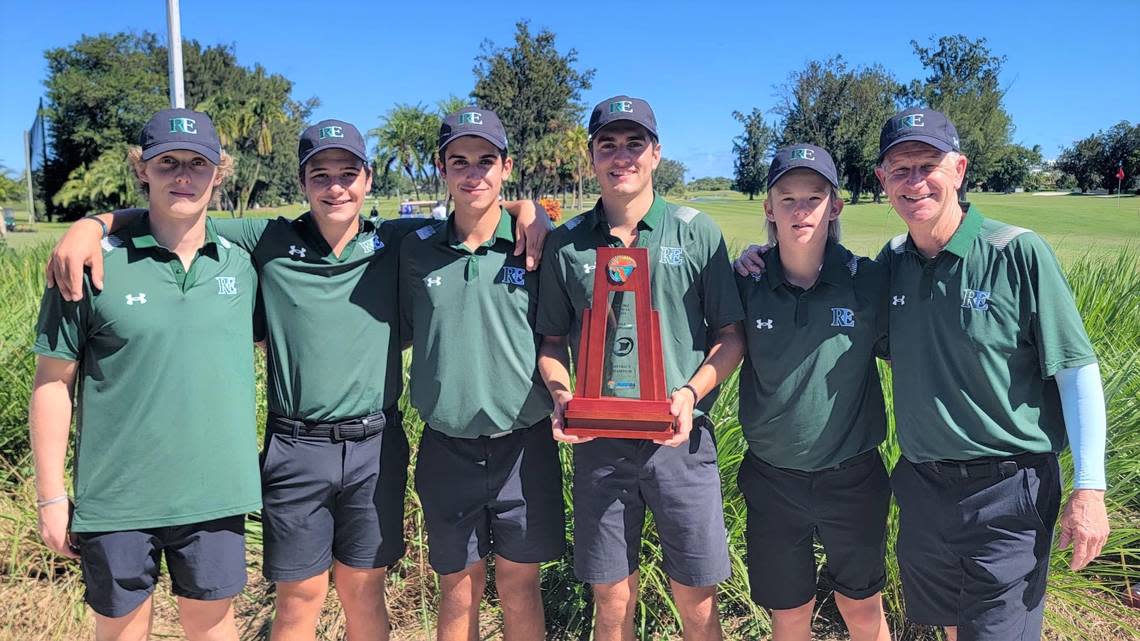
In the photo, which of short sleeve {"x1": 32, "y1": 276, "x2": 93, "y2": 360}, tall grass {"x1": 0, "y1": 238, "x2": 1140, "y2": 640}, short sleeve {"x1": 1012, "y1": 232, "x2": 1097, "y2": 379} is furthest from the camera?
tall grass {"x1": 0, "y1": 238, "x2": 1140, "y2": 640}

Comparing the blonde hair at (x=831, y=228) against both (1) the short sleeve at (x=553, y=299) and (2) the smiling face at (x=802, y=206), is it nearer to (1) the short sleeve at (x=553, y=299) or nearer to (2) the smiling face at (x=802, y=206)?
(2) the smiling face at (x=802, y=206)

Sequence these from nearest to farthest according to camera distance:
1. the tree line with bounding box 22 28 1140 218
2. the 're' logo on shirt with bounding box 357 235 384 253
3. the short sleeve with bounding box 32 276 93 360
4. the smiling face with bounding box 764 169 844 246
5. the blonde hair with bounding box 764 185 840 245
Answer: the short sleeve with bounding box 32 276 93 360 → the smiling face with bounding box 764 169 844 246 → the blonde hair with bounding box 764 185 840 245 → the 're' logo on shirt with bounding box 357 235 384 253 → the tree line with bounding box 22 28 1140 218

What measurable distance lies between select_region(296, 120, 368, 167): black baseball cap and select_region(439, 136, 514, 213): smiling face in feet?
1.22

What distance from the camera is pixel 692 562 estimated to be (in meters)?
3.00

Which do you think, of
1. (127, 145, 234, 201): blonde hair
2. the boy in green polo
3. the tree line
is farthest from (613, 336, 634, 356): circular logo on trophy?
the tree line

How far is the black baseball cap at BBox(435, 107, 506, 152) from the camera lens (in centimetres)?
311

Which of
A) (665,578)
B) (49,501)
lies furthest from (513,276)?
(49,501)

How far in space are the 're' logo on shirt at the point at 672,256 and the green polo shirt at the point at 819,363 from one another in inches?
12.9

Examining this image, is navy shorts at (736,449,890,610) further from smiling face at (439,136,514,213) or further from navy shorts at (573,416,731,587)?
A: smiling face at (439,136,514,213)

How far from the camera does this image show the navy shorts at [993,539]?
2586 mm

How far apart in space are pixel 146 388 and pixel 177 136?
0.94 meters

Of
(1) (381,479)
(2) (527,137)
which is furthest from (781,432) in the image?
(2) (527,137)

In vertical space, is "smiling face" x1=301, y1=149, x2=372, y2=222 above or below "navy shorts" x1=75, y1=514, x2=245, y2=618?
above

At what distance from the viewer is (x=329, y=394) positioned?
3068mm
